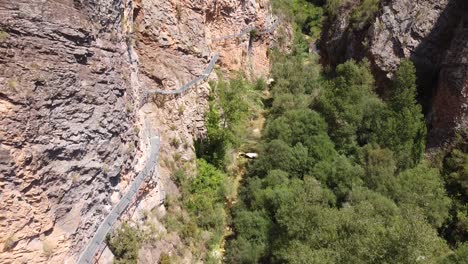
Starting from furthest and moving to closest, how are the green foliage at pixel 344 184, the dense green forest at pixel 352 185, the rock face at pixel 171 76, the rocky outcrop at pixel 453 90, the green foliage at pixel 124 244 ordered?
the rocky outcrop at pixel 453 90 < the rock face at pixel 171 76 < the dense green forest at pixel 352 185 < the green foliage at pixel 344 184 < the green foliage at pixel 124 244

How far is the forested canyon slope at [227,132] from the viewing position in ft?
33.7

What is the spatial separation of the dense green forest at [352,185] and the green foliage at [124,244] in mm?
5597

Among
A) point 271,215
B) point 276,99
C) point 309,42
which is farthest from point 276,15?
point 271,215

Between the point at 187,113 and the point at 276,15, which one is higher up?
the point at 276,15

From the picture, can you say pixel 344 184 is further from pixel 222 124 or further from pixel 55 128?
pixel 55 128

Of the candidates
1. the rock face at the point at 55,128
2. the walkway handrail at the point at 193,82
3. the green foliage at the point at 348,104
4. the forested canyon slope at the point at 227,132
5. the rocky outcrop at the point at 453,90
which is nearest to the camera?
the rock face at the point at 55,128

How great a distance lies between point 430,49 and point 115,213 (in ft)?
70.4

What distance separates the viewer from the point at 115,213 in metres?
12.2

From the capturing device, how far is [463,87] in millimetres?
21047

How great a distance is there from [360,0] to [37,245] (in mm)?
28615

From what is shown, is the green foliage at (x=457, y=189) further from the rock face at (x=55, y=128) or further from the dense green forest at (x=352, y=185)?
the rock face at (x=55, y=128)

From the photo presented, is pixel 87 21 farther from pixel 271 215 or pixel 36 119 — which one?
pixel 271 215

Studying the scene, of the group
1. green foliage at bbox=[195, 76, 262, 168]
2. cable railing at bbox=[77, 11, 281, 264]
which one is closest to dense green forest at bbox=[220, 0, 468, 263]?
green foliage at bbox=[195, 76, 262, 168]

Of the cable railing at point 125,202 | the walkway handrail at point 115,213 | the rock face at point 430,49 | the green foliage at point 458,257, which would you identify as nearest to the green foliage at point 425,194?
the green foliage at point 458,257
